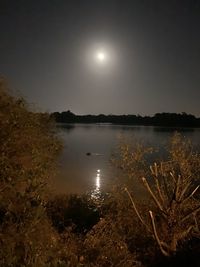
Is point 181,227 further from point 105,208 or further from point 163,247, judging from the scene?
point 105,208

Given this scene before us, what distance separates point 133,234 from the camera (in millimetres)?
15852

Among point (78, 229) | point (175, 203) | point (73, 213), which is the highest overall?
point (175, 203)

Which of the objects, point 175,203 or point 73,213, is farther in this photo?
point 73,213

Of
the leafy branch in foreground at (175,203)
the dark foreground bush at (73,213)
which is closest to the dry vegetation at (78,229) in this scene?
the leafy branch in foreground at (175,203)

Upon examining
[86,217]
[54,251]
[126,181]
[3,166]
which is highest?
[3,166]

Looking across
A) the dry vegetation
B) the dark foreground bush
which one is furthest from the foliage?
the dark foreground bush

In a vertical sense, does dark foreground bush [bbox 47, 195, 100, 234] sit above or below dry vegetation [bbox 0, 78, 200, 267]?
below

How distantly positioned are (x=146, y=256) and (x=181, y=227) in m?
1.86

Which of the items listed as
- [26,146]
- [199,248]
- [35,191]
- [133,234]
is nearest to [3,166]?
[35,191]

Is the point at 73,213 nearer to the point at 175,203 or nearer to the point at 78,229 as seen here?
the point at 78,229

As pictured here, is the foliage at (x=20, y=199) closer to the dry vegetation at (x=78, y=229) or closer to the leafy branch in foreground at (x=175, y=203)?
the dry vegetation at (x=78, y=229)

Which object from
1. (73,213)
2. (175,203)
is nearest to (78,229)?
(73,213)

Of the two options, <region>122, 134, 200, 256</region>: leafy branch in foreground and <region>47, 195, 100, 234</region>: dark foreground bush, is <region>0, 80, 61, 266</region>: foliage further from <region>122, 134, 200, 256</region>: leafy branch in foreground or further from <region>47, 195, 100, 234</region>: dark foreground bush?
<region>47, 195, 100, 234</region>: dark foreground bush

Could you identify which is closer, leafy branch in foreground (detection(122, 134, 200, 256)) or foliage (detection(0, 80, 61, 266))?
foliage (detection(0, 80, 61, 266))
